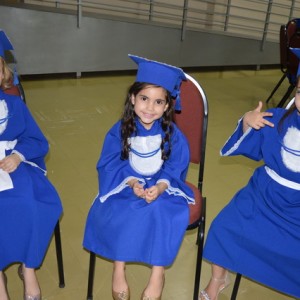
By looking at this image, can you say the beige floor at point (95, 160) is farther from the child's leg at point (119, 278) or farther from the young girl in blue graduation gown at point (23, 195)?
the young girl in blue graduation gown at point (23, 195)

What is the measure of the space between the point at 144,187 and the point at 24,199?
1.75ft

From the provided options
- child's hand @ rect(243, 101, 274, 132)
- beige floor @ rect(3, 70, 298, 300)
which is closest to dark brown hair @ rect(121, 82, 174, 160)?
child's hand @ rect(243, 101, 274, 132)

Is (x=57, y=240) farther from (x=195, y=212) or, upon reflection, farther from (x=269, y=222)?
(x=269, y=222)

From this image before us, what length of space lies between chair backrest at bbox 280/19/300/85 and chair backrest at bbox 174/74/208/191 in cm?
240

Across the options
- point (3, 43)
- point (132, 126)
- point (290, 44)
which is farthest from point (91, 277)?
point (290, 44)

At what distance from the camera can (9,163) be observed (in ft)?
5.43

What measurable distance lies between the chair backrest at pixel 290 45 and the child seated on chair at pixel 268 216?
2.47 m

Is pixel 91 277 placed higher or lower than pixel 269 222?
lower

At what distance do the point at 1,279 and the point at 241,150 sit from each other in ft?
4.03

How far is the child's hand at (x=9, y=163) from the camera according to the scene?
1.65 m

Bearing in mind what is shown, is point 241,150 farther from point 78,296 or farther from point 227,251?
point 78,296

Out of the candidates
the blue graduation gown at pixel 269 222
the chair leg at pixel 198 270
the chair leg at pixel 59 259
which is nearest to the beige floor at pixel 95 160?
the chair leg at pixel 59 259

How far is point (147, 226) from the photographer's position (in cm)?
158

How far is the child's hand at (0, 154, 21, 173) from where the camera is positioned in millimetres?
1652
